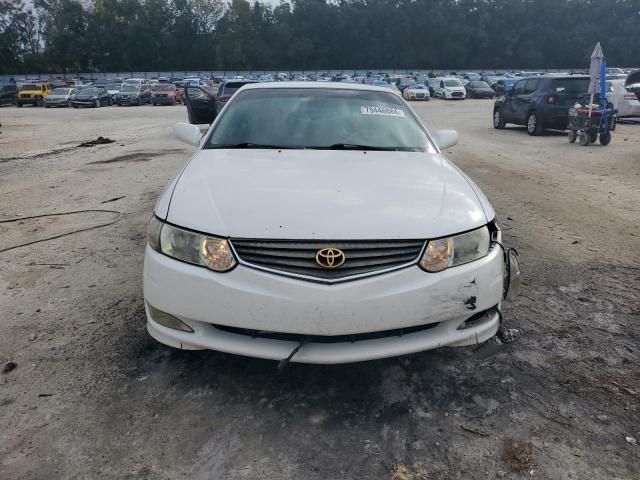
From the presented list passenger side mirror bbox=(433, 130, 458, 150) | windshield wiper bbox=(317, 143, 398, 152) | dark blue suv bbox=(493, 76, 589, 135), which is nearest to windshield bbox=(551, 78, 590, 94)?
dark blue suv bbox=(493, 76, 589, 135)

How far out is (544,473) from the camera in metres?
2.26

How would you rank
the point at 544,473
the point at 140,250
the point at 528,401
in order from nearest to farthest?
1. the point at 544,473
2. the point at 528,401
3. the point at 140,250

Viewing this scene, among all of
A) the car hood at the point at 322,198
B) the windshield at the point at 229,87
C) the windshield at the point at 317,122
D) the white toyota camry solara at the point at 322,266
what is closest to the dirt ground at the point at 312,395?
the white toyota camry solara at the point at 322,266

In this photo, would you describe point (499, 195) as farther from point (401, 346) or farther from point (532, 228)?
point (401, 346)

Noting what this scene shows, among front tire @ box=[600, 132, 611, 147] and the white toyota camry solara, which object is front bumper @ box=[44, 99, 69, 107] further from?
the white toyota camry solara

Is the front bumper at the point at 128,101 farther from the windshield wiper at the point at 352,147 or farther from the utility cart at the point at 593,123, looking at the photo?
the windshield wiper at the point at 352,147

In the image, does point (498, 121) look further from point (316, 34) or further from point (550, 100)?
point (316, 34)

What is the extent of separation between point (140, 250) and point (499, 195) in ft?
16.0

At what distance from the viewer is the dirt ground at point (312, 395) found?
2.33 meters

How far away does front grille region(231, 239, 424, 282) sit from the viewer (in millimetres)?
2502

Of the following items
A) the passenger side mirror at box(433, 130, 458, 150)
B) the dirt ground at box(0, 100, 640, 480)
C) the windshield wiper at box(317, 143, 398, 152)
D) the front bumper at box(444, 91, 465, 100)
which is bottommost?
the front bumper at box(444, 91, 465, 100)

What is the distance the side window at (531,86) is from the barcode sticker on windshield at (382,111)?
43.6 ft

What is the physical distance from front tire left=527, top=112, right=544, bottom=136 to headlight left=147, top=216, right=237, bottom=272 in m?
14.7

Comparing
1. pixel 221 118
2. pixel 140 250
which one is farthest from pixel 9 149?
pixel 221 118
